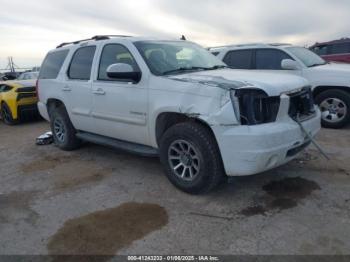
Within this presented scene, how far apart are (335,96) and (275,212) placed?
14.3 feet

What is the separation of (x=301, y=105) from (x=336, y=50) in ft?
31.6

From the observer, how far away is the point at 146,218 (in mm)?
3566

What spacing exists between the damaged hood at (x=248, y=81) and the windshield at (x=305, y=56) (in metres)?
3.48

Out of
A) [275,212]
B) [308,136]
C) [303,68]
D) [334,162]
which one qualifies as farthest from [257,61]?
[275,212]

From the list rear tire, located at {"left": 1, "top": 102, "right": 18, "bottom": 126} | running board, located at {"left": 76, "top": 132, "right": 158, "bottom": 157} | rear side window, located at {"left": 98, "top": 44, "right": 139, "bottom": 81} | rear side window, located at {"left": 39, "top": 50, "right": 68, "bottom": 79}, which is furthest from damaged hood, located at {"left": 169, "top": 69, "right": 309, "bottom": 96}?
rear tire, located at {"left": 1, "top": 102, "right": 18, "bottom": 126}

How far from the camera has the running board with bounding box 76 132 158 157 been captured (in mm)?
4478

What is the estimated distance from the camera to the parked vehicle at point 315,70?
689 centimetres

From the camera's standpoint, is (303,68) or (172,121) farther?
(303,68)

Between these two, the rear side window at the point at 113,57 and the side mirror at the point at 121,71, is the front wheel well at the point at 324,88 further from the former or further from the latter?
the side mirror at the point at 121,71

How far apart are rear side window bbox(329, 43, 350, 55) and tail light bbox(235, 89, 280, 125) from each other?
33.2 ft

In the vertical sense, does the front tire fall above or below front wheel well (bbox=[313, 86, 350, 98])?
below

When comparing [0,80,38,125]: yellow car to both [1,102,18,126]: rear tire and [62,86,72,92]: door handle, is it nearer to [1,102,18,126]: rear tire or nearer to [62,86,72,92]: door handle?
[1,102,18,126]: rear tire

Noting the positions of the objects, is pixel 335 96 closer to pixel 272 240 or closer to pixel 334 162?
pixel 334 162

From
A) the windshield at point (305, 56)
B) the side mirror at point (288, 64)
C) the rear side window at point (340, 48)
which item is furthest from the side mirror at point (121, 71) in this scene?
the rear side window at point (340, 48)
